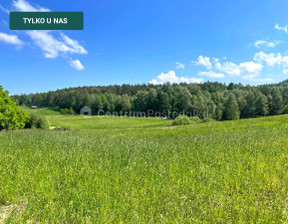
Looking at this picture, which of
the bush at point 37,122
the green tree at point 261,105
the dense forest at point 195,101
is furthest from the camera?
the dense forest at point 195,101

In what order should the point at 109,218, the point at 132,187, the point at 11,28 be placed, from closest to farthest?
the point at 109,218
the point at 132,187
the point at 11,28

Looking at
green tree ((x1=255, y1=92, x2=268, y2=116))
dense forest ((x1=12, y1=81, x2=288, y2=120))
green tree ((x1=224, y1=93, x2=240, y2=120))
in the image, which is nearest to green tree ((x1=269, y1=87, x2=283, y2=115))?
dense forest ((x1=12, y1=81, x2=288, y2=120))

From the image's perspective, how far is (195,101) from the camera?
87.9m

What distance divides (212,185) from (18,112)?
36003 mm

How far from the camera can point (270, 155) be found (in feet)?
15.7

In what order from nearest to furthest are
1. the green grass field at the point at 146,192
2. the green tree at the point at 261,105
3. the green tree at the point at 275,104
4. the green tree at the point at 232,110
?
1. the green grass field at the point at 146,192
2. the green tree at the point at 232,110
3. the green tree at the point at 261,105
4. the green tree at the point at 275,104

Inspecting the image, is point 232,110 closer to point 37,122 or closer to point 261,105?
point 261,105

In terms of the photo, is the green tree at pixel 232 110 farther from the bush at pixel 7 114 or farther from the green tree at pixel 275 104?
the bush at pixel 7 114

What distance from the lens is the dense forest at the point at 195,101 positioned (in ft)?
269

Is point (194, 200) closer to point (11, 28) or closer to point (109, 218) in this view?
point (109, 218)

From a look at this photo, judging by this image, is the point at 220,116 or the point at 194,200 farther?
the point at 220,116

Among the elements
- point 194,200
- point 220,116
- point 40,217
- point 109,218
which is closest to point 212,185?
point 194,200

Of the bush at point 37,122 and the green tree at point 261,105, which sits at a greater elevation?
the green tree at point 261,105

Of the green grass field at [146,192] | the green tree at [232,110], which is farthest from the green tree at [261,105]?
the green grass field at [146,192]
